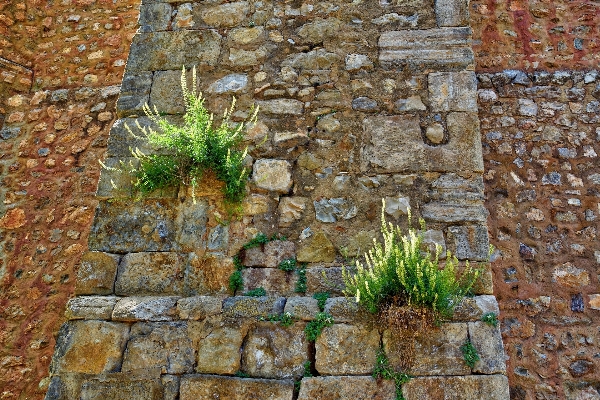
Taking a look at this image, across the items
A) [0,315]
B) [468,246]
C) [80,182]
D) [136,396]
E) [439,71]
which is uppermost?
[439,71]

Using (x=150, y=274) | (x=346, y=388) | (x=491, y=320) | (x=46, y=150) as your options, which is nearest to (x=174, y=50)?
(x=150, y=274)

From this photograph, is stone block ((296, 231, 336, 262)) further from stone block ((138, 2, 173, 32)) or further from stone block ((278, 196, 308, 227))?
stone block ((138, 2, 173, 32))

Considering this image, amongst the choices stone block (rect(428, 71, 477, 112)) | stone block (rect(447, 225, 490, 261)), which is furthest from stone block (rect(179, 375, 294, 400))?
stone block (rect(428, 71, 477, 112))

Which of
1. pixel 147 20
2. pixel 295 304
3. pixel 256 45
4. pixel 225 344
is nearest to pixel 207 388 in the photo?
pixel 225 344

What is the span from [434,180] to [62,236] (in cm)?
299

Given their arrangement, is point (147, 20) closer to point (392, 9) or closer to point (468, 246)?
point (392, 9)

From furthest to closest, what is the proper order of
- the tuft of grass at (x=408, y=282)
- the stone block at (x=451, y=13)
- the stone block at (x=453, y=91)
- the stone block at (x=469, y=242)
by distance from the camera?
the stone block at (x=451, y=13) < the stone block at (x=453, y=91) < the stone block at (x=469, y=242) < the tuft of grass at (x=408, y=282)

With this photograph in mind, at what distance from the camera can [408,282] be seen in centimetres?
252

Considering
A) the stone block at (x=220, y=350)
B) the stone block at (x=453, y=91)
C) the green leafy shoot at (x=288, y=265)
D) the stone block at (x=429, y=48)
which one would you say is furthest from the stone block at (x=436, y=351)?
the stone block at (x=429, y=48)

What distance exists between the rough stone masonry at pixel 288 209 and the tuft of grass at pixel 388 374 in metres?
0.03

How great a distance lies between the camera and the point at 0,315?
403 cm

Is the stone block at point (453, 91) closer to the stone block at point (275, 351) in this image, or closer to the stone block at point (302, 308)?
the stone block at point (302, 308)

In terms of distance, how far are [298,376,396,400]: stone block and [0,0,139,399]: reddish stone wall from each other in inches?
87.7

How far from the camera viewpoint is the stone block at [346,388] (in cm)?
252
